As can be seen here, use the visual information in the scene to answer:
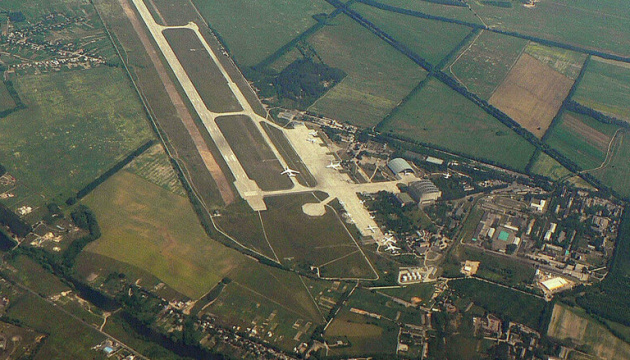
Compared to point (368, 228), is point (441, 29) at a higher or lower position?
higher

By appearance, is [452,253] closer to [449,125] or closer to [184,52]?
[449,125]

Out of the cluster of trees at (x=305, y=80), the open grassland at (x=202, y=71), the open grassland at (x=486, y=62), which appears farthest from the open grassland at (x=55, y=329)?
the open grassland at (x=486, y=62)

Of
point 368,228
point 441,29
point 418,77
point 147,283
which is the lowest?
point 147,283

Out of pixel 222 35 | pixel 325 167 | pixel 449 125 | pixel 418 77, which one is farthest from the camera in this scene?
pixel 222 35

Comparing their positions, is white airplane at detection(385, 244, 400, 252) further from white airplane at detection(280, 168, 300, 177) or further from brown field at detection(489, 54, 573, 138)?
brown field at detection(489, 54, 573, 138)

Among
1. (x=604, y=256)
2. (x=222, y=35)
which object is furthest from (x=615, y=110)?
(x=222, y=35)
